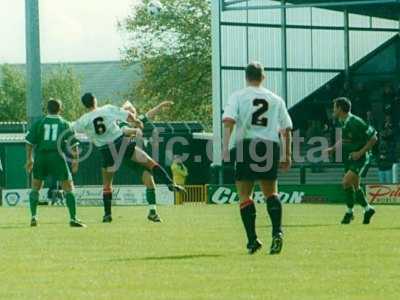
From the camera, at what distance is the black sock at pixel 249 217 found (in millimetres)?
15344

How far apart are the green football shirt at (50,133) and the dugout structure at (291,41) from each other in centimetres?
1921

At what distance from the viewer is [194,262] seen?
1430cm

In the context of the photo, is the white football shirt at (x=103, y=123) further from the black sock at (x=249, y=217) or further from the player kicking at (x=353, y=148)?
the black sock at (x=249, y=217)

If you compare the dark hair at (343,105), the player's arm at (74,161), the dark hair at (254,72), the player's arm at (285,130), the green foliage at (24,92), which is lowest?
the player's arm at (74,161)

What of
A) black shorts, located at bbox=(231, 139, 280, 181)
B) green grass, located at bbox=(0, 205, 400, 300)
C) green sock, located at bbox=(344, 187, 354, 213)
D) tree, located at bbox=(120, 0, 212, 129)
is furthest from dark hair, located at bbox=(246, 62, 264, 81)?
tree, located at bbox=(120, 0, 212, 129)

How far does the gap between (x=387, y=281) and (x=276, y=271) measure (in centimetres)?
131

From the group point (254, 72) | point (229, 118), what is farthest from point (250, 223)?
point (254, 72)

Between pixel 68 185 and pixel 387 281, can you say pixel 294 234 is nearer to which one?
pixel 68 185

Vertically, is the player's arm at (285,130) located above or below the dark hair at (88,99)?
below

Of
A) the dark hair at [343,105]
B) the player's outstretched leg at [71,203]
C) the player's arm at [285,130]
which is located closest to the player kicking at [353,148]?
the dark hair at [343,105]

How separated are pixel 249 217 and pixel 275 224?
335 millimetres

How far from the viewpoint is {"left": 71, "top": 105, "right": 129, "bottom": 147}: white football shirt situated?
22.2m

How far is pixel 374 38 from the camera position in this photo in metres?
49.5

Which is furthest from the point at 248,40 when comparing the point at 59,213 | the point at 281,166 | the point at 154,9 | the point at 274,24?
the point at 281,166
